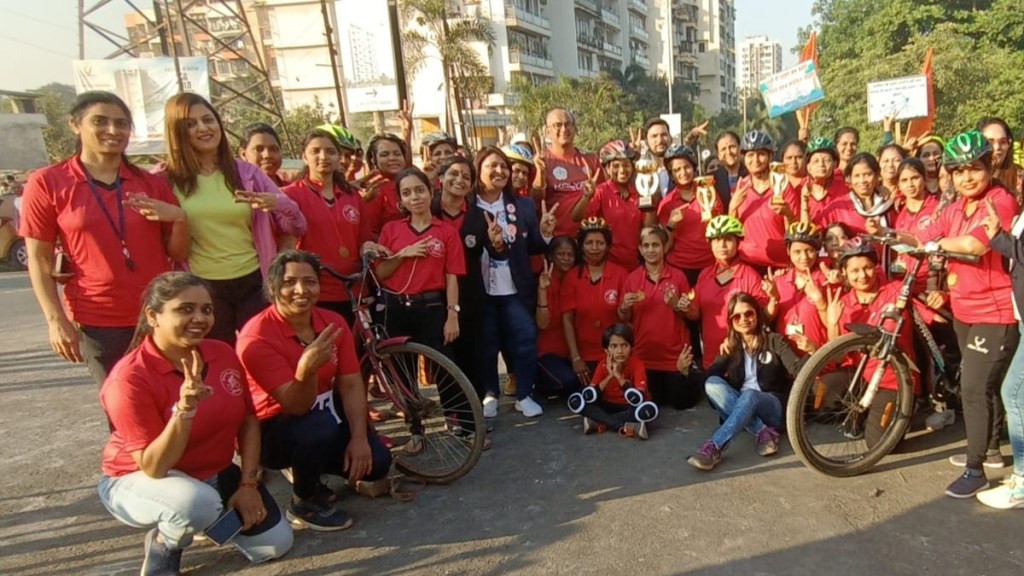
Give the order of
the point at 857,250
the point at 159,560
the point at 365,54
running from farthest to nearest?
the point at 365,54, the point at 857,250, the point at 159,560

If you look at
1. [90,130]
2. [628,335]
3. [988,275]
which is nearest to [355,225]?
[90,130]

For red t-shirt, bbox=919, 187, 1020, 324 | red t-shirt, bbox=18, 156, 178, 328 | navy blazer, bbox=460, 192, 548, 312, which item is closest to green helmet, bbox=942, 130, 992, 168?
red t-shirt, bbox=919, 187, 1020, 324

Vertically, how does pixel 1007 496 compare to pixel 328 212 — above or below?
below

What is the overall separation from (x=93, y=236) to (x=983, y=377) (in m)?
4.74

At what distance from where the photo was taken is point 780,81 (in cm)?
868

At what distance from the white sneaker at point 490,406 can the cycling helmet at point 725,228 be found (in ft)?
6.61

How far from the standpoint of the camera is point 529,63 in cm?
4875

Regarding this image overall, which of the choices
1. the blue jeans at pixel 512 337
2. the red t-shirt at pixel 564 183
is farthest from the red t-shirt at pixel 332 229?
the red t-shirt at pixel 564 183

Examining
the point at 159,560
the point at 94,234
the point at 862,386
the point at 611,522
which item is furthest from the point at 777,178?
the point at 159,560

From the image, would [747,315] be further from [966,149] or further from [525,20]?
[525,20]

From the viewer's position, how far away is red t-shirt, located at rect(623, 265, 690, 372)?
496cm

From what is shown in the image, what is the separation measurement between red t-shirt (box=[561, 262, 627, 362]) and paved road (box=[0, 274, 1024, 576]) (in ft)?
2.98

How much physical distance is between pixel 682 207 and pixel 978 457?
9.00 feet

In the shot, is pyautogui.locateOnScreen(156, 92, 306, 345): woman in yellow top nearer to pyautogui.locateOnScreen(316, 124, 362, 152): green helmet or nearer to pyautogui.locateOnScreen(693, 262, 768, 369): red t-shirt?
pyautogui.locateOnScreen(316, 124, 362, 152): green helmet
